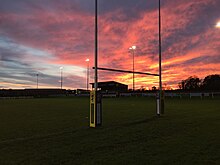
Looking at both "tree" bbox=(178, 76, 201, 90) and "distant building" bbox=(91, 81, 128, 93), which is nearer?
"distant building" bbox=(91, 81, 128, 93)

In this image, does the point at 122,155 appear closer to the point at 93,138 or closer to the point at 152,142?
the point at 152,142

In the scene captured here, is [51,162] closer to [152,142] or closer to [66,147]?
[66,147]

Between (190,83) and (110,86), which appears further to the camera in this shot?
(190,83)

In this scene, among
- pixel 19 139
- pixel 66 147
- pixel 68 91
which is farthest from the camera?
pixel 68 91

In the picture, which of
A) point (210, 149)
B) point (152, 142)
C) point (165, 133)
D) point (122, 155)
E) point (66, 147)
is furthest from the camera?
point (165, 133)

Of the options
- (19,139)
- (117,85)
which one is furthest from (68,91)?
(19,139)

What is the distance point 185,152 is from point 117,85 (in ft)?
228

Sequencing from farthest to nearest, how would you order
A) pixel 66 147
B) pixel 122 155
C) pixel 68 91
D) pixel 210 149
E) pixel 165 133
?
1. pixel 68 91
2. pixel 165 133
3. pixel 66 147
4. pixel 210 149
5. pixel 122 155

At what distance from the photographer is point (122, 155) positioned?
5.02 metres

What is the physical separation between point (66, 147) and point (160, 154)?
2384 mm

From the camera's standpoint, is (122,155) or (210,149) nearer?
(122,155)

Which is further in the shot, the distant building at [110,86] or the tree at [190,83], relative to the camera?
the tree at [190,83]

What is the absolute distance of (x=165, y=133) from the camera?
757cm

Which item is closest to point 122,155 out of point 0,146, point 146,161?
point 146,161
